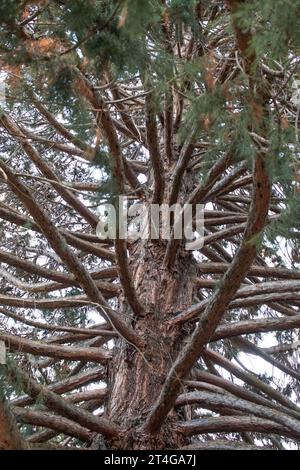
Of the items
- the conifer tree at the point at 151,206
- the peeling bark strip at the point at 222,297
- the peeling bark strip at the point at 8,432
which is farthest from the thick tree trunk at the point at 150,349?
the peeling bark strip at the point at 8,432

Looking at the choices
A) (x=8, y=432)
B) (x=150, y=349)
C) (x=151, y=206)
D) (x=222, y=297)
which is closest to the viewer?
(x=8, y=432)

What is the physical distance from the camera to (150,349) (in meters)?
3.99

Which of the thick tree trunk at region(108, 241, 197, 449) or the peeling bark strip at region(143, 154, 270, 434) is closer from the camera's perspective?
the peeling bark strip at region(143, 154, 270, 434)

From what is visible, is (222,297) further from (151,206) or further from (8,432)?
(151,206)

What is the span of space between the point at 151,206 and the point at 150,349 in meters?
1.13

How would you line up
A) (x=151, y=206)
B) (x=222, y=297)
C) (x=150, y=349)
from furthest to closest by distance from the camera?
1. (x=151, y=206)
2. (x=150, y=349)
3. (x=222, y=297)

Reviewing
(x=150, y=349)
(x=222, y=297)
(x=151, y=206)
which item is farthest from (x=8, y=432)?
(x=151, y=206)

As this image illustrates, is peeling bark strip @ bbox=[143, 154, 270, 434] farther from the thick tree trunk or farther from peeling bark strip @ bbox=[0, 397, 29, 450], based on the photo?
peeling bark strip @ bbox=[0, 397, 29, 450]

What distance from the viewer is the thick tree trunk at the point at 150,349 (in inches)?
144

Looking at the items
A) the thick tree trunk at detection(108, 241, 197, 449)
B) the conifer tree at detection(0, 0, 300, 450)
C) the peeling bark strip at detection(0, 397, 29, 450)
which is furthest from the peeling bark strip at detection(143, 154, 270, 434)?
the peeling bark strip at detection(0, 397, 29, 450)

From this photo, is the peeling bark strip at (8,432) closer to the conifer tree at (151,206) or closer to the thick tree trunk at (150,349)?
the conifer tree at (151,206)

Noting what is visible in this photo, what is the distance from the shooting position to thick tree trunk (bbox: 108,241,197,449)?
3658mm

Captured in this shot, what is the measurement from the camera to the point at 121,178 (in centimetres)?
301

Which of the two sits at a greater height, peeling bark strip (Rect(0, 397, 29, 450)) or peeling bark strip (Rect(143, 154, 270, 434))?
peeling bark strip (Rect(143, 154, 270, 434))
